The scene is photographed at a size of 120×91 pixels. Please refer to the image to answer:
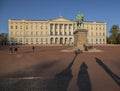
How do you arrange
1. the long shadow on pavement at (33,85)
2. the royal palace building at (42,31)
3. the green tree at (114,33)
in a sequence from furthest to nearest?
the royal palace building at (42,31) < the green tree at (114,33) < the long shadow on pavement at (33,85)

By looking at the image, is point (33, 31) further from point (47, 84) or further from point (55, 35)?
point (47, 84)

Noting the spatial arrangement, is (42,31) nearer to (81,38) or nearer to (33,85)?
(81,38)

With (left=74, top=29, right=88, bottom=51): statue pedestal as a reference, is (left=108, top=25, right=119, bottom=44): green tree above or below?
above

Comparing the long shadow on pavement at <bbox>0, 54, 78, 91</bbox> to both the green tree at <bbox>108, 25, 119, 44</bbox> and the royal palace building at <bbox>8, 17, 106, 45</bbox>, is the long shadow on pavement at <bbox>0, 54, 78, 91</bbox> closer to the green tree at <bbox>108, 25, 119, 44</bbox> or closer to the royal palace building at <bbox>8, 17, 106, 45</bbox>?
the green tree at <bbox>108, 25, 119, 44</bbox>

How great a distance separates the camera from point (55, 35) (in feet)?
384

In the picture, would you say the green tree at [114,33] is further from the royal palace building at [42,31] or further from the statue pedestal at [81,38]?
the statue pedestal at [81,38]

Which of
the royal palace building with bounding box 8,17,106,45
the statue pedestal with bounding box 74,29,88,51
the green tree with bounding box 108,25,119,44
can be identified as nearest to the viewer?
the statue pedestal with bounding box 74,29,88,51

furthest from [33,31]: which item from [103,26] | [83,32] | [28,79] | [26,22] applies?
[28,79]

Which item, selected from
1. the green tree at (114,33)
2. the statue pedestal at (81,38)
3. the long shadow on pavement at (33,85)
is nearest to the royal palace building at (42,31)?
the green tree at (114,33)

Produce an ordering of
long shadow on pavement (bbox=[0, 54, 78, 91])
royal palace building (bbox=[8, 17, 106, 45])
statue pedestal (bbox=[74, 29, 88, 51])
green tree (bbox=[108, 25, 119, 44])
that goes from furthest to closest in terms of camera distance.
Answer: royal palace building (bbox=[8, 17, 106, 45]) < green tree (bbox=[108, 25, 119, 44]) < statue pedestal (bbox=[74, 29, 88, 51]) < long shadow on pavement (bbox=[0, 54, 78, 91])

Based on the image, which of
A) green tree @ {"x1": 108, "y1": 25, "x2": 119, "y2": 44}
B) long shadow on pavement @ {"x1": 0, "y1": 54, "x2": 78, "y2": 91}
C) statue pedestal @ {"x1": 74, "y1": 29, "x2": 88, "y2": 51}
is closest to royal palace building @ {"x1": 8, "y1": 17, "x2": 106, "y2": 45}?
green tree @ {"x1": 108, "y1": 25, "x2": 119, "y2": 44}

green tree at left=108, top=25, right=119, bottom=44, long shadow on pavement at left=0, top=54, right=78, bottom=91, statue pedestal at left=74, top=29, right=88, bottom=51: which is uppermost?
green tree at left=108, top=25, right=119, bottom=44

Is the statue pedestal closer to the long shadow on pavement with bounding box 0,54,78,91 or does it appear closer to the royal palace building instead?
the long shadow on pavement with bounding box 0,54,78,91

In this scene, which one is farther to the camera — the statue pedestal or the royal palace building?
the royal palace building
